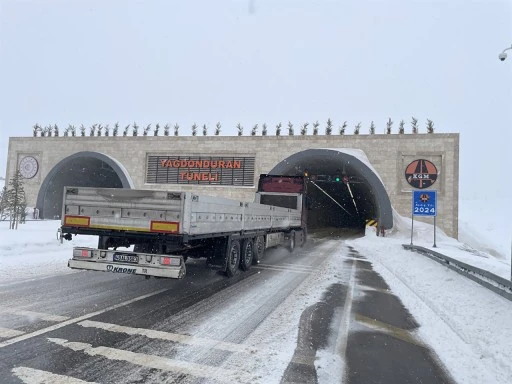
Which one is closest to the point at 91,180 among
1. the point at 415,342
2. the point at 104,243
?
the point at 104,243

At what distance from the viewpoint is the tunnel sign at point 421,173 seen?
27859 millimetres

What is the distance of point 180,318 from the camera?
5.76m

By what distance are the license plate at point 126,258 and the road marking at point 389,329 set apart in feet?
13.8

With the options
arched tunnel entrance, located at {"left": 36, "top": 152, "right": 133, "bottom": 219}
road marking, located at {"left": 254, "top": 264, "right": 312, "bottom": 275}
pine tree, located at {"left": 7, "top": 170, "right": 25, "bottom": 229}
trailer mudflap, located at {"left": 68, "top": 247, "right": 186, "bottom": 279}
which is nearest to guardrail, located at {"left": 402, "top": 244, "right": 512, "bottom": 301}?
road marking, located at {"left": 254, "top": 264, "right": 312, "bottom": 275}

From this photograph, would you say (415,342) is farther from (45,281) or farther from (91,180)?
(91,180)

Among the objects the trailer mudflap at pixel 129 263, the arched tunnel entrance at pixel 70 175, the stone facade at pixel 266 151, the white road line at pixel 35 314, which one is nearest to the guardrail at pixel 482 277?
the trailer mudflap at pixel 129 263

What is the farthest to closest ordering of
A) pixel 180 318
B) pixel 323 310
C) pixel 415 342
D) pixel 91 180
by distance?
1. pixel 91 180
2. pixel 323 310
3. pixel 180 318
4. pixel 415 342

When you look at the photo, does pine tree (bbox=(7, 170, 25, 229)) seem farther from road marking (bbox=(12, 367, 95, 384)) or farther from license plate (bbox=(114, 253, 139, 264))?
road marking (bbox=(12, 367, 95, 384))

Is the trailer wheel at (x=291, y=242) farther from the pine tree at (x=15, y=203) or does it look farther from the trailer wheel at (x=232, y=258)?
the pine tree at (x=15, y=203)

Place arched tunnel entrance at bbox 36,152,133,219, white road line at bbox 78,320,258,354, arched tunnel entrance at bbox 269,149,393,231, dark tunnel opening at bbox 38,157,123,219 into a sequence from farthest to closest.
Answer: dark tunnel opening at bbox 38,157,123,219 → arched tunnel entrance at bbox 36,152,133,219 → arched tunnel entrance at bbox 269,149,393,231 → white road line at bbox 78,320,258,354

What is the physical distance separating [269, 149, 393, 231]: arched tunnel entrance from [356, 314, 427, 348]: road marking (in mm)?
14151

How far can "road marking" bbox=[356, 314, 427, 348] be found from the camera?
524cm

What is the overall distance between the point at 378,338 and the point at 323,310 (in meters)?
1.43

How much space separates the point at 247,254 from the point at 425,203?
1025 cm
